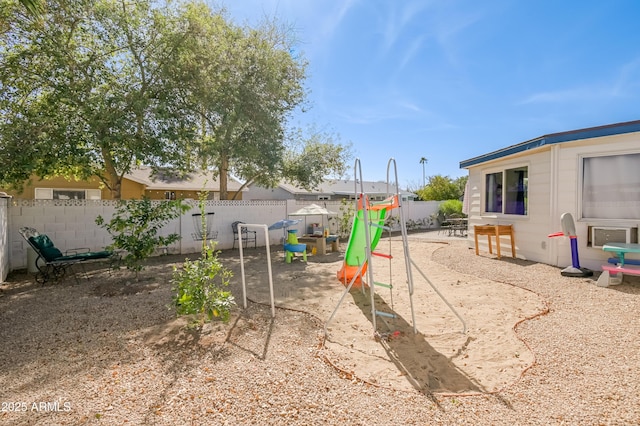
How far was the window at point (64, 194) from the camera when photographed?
13455mm

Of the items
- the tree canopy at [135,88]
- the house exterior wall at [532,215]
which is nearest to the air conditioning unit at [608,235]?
the house exterior wall at [532,215]

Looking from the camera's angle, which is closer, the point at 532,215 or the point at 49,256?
the point at 49,256

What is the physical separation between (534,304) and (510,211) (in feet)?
14.7

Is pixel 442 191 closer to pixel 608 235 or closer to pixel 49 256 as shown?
pixel 608 235

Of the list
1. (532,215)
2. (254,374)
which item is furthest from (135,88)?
(532,215)

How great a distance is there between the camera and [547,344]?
133 inches

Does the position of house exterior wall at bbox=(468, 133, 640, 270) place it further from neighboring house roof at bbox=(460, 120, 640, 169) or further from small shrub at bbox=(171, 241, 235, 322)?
small shrub at bbox=(171, 241, 235, 322)

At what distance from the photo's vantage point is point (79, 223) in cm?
822

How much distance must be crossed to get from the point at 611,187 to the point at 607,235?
96cm

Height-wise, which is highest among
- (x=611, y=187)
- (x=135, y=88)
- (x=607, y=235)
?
(x=135, y=88)

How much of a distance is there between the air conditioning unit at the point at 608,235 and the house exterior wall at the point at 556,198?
0.43ft

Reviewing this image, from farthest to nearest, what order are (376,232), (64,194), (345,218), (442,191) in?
(442,191) < (64,194) < (345,218) < (376,232)

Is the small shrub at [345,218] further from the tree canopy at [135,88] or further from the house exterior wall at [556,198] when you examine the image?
the house exterior wall at [556,198]

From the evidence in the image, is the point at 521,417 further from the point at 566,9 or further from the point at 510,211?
the point at 566,9
